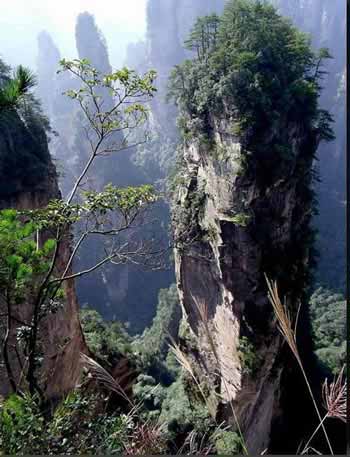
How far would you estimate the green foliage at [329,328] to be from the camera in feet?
42.8

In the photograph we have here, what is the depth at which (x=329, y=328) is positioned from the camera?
15.6m

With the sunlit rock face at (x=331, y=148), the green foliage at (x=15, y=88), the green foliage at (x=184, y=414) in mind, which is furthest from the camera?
the sunlit rock face at (x=331, y=148)

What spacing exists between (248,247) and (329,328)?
901 cm

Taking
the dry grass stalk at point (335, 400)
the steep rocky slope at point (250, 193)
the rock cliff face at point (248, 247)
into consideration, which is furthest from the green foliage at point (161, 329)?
the dry grass stalk at point (335, 400)

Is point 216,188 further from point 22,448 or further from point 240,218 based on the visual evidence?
point 22,448

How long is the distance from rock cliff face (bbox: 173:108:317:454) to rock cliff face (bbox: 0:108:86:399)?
2549 mm

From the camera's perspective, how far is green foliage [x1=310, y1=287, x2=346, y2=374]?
13055 millimetres

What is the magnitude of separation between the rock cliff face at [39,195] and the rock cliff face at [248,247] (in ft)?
8.36

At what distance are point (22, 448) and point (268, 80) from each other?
25.8 ft

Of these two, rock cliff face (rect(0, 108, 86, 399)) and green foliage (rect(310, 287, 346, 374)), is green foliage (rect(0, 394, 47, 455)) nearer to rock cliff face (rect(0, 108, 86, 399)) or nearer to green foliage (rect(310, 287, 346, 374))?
rock cliff face (rect(0, 108, 86, 399))

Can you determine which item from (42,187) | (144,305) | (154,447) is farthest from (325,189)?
(154,447)

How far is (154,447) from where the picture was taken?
1.90 m

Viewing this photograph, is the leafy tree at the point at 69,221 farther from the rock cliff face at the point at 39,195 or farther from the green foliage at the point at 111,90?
the rock cliff face at the point at 39,195

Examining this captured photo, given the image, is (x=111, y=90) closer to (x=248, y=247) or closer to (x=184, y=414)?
(x=248, y=247)
